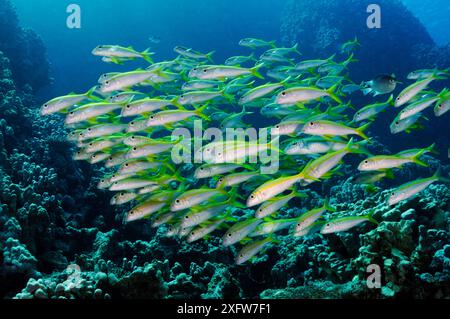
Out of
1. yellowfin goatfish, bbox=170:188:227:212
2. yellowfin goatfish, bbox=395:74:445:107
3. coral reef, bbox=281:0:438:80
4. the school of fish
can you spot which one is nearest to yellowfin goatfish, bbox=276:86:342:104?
the school of fish

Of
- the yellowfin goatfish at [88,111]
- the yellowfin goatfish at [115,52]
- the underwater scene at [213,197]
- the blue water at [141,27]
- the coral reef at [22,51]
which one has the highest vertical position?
the blue water at [141,27]

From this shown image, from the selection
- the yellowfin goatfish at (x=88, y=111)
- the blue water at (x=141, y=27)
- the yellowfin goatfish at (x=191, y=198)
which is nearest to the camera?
the yellowfin goatfish at (x=191, y=198)

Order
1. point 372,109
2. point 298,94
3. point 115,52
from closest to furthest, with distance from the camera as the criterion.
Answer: point 298,94
point 372,109
point 115,52

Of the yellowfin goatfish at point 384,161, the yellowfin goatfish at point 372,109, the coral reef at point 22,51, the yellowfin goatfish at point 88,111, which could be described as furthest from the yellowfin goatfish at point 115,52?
the coral reef at point 22,51

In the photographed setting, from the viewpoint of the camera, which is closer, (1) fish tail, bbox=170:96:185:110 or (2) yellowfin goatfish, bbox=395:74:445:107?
(2) yellowfin goatfish, bbox=395:74:445:107

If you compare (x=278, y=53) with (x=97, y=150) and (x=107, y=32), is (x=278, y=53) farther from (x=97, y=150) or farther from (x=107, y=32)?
(x=107, y=32)

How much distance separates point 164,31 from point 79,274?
2550 centimetres

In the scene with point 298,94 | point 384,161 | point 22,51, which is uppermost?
point 22,51

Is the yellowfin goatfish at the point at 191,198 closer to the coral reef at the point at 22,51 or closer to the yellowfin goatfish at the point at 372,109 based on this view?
the yellowfin goatfish at the point at 372,109

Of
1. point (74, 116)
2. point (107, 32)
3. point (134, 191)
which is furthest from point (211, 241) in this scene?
point (107, 32)

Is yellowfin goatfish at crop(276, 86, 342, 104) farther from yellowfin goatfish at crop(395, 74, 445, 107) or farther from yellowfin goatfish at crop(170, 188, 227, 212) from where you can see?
yellowfin goatfish at crop(170, 188, 227, 212)

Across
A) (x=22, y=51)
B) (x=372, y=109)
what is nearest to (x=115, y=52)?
(x=372, y=109)

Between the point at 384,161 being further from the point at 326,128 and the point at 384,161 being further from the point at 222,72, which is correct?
the point at 222,72

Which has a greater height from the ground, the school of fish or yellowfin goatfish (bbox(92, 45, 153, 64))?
yellowfin goatfish (bbox(92, 45, 153, 64))
